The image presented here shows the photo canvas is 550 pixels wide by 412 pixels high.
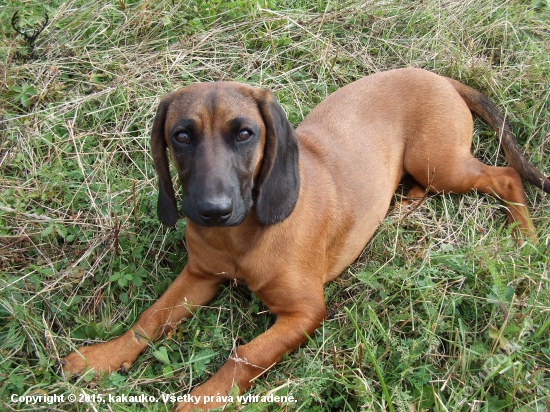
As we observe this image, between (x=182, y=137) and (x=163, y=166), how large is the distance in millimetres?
334

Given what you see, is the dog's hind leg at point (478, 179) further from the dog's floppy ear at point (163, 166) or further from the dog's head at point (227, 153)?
the dog's floppy ear at point (163, 166)

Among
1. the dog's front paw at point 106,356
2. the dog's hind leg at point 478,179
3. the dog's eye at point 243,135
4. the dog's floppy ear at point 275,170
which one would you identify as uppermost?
the dog's eye at point 243,135

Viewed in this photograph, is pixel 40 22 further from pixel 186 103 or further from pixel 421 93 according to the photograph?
pixel 421 93

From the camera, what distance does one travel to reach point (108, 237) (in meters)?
3.97

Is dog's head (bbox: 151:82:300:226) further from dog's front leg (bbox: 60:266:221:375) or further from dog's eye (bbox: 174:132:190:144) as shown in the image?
dog's front leg (bbox: 60:266:221:375)

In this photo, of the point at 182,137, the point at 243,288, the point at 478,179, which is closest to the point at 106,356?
the point at 243,288

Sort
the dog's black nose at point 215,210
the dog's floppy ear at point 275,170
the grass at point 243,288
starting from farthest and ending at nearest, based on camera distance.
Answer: the dog's floppy ear at point 275,170 → the grass at point 243,288 → the dog's black nose at point 215,210

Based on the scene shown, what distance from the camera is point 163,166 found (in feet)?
11.0

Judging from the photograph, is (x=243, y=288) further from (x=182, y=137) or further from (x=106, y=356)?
(x=182, y=137)

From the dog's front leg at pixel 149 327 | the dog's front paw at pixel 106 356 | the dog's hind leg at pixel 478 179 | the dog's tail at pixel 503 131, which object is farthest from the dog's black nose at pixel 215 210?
the dog's tail at pixel 503 131

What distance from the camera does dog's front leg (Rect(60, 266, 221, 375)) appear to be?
129 inches

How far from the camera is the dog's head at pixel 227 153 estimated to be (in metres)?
2.88

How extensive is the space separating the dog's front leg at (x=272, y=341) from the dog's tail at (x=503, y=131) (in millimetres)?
2030

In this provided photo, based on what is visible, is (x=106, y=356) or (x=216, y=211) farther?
(x=106, y=356)
